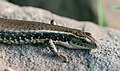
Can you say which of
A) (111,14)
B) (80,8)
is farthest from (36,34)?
(111,14)

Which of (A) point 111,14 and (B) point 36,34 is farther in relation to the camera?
(A) point 111,14

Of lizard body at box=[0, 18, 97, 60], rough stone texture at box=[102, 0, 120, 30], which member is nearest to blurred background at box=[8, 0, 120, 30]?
rough stone texture at box=[102, 0, 120, 30]

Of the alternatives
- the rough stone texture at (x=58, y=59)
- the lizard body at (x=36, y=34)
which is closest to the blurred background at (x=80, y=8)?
the rough stone texture at (x=58, y=59)

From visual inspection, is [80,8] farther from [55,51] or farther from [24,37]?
[55,51]

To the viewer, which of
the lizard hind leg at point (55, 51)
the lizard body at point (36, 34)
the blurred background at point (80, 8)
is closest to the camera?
the lizard hind leg at point (55, 51)

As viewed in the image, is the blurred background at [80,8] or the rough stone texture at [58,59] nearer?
the rough stone texture at [58,59]

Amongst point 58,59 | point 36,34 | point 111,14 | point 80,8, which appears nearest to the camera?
point 58,59

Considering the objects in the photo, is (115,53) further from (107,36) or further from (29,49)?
(29,49)

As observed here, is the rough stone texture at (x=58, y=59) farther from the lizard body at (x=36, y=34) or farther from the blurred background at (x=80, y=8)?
the blurred background at (x=80, y=8)

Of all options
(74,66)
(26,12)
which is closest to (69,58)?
(74,66)
